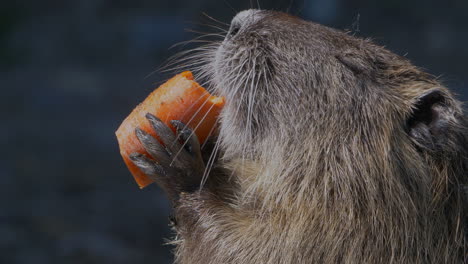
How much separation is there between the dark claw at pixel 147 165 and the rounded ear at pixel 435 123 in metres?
1.23

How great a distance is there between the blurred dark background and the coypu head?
713mm

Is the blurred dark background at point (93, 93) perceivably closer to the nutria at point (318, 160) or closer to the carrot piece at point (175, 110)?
the nutria at point (318, 160)

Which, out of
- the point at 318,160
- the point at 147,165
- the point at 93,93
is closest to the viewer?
the point at 318,160

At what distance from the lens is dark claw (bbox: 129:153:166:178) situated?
3648mm

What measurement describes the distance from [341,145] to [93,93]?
28.1 ft

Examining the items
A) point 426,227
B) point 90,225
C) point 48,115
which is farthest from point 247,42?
point 48,115

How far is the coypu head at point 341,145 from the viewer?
3.47 m

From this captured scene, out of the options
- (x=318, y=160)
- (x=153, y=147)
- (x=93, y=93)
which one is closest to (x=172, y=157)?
(x=153, y=147)

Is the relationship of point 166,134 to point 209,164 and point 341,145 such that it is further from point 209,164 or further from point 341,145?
point 341,145

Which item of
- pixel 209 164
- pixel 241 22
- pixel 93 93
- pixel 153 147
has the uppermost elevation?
pixel 241 22

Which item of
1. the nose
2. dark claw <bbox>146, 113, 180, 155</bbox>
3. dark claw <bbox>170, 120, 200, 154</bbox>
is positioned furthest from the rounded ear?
dark claw <bbox>146, 113, 180, 155</bbox>

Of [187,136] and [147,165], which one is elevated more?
[187,136]

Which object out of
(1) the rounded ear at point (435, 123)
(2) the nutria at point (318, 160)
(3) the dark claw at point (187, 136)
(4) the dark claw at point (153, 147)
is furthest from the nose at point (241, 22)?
(1) the rounded ear at point (435, 123)

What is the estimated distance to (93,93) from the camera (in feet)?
38.2
